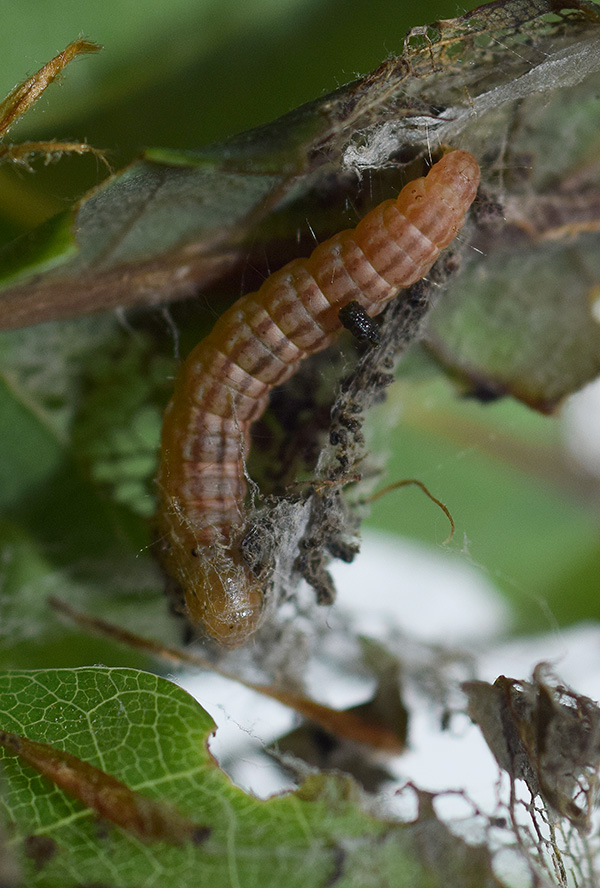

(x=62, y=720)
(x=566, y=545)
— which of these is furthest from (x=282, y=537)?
(x=566, y=545)

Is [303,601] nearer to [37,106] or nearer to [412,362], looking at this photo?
[412,362]

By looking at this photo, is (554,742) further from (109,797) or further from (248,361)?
(248,361)

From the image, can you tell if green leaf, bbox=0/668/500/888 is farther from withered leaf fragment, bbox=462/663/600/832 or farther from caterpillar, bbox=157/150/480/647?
caterpillar, bbox=157/150/480/647

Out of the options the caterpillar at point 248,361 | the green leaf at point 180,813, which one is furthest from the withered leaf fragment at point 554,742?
the caterpillar at point 248,361

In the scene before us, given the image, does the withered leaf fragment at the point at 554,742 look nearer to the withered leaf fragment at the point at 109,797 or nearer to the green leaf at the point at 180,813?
the green leaf at the point at 180,813

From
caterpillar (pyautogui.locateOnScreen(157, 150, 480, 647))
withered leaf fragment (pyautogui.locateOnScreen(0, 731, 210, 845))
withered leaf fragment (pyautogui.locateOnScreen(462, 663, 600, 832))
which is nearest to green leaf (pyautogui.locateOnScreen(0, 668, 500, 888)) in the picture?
withered leaf fragment (pyautogui.locateOnScreen(0, 731, 210, 845))

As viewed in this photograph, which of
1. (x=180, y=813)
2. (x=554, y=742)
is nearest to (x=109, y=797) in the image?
(x=180, y=813)
